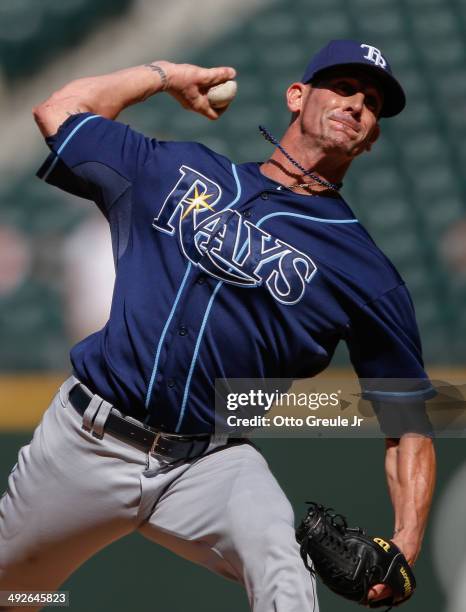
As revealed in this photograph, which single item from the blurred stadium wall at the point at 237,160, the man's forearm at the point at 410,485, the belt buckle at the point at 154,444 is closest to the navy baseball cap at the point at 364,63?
the man's forearm at the point at 410,485

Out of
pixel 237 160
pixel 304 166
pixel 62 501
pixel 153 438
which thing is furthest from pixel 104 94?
pixel 237 160

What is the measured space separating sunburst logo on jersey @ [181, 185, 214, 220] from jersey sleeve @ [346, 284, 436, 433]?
359mm

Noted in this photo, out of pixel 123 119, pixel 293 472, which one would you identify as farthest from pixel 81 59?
pixel 293 472

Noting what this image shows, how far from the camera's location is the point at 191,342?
6.69 ft

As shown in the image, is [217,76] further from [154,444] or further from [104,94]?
[154,444]

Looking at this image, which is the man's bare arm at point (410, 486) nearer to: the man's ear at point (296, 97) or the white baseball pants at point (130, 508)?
the white baseball pants at point (130, 508)

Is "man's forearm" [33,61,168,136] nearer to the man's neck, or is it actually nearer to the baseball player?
the baseball player

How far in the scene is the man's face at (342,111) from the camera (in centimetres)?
221

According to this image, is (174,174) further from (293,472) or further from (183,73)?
(293,472)

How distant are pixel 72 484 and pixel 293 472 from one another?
1104mm

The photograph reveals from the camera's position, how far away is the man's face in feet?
7.23

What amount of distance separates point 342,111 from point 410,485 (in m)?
0.75

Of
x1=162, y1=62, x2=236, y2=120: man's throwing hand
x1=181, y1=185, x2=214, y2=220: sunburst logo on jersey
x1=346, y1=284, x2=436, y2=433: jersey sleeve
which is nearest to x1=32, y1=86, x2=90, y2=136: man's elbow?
x1=162, y1=62, x2=236, y2=120: man's throwing hand

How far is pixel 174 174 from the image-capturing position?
2.15 m
